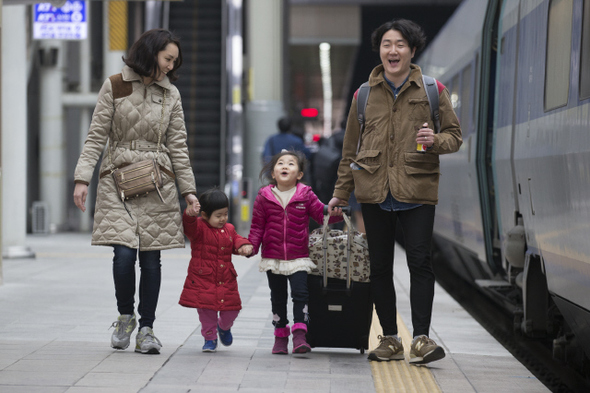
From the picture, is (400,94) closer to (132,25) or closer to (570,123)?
(570,123)

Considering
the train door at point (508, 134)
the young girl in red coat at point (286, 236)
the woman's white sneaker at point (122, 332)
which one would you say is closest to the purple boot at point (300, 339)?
Result: the young girl in red coat at point (286, 236)

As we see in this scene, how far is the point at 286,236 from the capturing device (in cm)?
509

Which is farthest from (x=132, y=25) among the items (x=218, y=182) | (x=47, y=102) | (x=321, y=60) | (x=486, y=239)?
(x=321, y=60)

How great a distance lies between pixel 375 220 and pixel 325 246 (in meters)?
0.30

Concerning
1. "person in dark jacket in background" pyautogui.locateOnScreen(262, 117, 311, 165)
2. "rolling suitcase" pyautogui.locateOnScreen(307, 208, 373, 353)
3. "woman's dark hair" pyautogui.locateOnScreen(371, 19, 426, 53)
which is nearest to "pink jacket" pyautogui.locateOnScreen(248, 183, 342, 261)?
"rolling suitcase" pyautogui.locateOnScreen(307, 208, 373, 353)

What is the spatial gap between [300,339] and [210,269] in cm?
61

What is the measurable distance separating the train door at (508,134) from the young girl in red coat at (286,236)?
1829 millimetres

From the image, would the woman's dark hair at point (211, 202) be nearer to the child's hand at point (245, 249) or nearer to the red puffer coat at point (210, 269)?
the red puffer coat at point (210, 269)

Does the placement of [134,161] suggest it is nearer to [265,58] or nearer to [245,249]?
[245,249]

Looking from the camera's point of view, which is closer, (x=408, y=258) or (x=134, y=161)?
(x=408, y=258)

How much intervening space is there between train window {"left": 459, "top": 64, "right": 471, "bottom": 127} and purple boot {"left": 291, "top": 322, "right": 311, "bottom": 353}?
4.85m

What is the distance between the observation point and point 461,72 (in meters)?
10.1

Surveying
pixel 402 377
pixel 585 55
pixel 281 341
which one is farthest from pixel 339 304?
pixel 585 55

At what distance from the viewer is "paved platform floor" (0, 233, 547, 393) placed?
435cm
